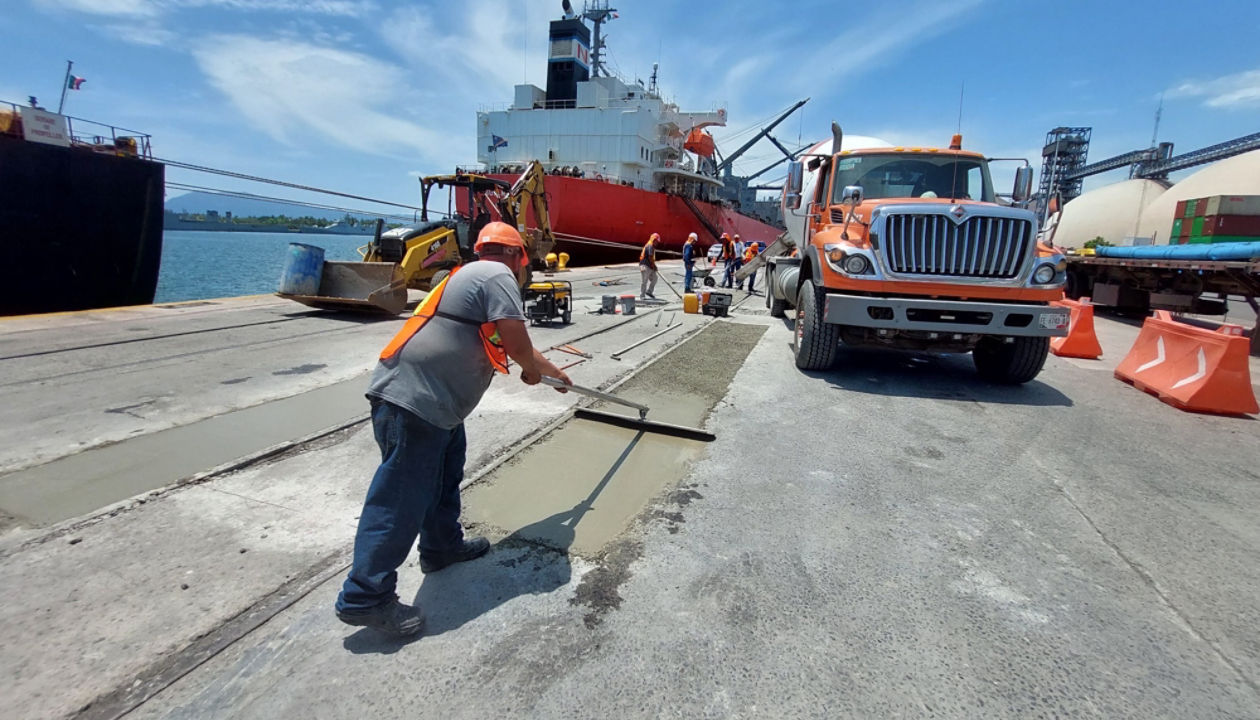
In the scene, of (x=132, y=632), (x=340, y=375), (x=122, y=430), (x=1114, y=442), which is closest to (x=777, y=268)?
(x=1114, y=442)

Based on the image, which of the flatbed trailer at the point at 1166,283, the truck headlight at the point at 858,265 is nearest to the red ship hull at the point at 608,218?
the flatbed trailer at the point at 1166,283

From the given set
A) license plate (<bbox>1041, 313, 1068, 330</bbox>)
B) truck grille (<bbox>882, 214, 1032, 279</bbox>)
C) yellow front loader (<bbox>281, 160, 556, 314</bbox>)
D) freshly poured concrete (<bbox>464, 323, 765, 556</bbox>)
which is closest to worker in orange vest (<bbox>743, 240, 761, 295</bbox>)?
yellow front loader (<bbox>281, 160, 556, 314</bbox>)

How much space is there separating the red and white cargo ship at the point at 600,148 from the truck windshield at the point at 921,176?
65.1ft

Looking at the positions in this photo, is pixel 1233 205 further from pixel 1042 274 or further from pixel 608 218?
pixel 608 218

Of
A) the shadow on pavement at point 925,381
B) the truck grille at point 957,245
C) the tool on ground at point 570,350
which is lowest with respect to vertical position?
the tool on ground at point 570,350

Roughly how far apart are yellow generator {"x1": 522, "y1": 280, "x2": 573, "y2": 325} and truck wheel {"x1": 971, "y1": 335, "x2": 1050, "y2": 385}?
19.4 ft

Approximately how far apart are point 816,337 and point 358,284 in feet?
25.8

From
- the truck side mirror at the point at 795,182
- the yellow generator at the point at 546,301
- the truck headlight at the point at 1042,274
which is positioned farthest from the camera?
the yellow generator at the point at 546,301

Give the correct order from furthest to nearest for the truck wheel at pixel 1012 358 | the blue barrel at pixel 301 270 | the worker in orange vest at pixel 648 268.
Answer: the worker in orange vest at pixel 648 268 → the blue barrel at pixel 301 270 → the truck wheel at pixel 1012 358

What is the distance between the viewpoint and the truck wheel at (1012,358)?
604 cm

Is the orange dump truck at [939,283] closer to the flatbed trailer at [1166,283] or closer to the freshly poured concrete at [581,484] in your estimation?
the freshly poured concrete at [581,484]

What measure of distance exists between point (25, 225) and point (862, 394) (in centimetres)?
1780

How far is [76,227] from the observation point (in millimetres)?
13742

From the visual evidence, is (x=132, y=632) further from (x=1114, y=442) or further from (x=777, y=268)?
(x=777, y=268)
